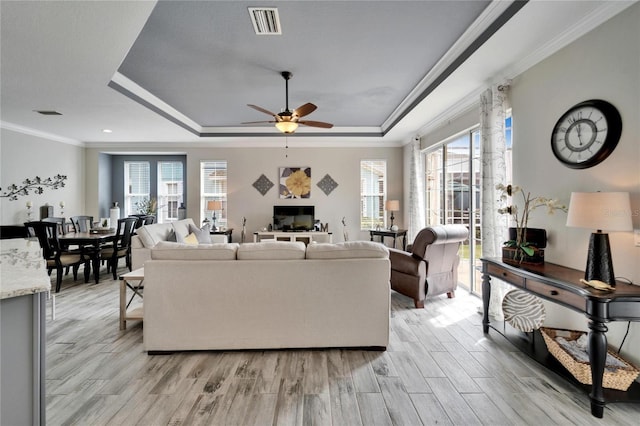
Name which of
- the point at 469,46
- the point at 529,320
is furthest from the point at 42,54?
the point at 529,320

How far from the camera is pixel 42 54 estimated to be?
295 centimetres

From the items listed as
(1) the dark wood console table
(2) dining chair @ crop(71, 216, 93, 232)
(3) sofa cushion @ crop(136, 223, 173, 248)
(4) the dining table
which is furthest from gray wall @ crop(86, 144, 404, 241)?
(1) the dark wood console table

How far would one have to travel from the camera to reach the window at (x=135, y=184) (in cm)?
792

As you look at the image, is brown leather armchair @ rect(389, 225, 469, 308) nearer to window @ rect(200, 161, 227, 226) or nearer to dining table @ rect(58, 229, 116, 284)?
dining table @ rect(58, 229, 116, 284)

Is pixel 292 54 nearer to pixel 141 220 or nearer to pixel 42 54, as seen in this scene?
pixel 42 54

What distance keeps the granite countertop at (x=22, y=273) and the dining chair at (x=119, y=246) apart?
333cm

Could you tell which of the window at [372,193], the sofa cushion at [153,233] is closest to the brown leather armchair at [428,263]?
the sofa cushion at [153,233]

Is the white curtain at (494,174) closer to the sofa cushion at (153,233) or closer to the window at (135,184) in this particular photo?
the sofa cushion at (153,233)

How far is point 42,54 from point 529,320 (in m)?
5.14

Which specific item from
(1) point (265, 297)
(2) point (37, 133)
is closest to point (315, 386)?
(1) point (265, 297)

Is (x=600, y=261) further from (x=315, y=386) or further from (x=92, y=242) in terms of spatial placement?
(x=92, y=242)

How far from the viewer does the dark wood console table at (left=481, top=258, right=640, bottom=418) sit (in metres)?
1.84

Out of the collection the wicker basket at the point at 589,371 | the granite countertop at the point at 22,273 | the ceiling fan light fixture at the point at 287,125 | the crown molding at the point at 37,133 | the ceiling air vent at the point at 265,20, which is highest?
the ceiling air vent at the point at 265,20

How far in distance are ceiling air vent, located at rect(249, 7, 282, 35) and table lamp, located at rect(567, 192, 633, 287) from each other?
2.71 metres
